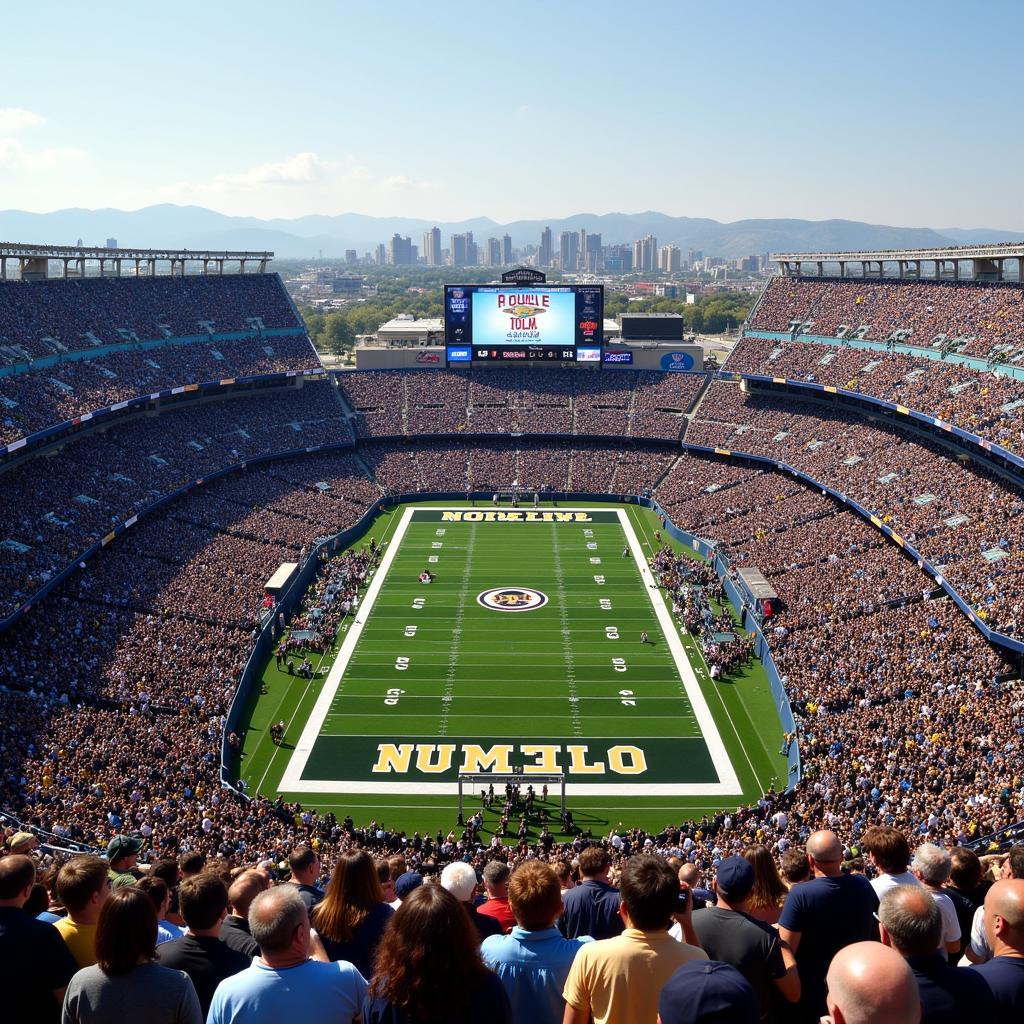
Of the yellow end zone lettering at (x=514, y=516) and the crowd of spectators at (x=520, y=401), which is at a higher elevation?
the crowd of spectators at (x=520, y=401)

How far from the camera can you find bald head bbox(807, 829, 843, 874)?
615 cm

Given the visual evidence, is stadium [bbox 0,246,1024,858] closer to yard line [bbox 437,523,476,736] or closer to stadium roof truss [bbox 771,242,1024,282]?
yard line [bbox 437,523,476,736]

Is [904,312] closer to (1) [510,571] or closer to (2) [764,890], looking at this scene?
(1) [510,571]

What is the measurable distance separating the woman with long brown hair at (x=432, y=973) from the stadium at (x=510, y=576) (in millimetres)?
14825

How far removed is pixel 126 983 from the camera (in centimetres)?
425

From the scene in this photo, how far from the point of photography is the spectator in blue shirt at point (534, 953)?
451 cm

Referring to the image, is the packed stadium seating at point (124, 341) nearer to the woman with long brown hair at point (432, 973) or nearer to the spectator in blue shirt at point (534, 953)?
the spectator in blue shirt at point (534, 953)

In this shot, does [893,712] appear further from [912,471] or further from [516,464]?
[516,464]

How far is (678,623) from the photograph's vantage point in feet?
118

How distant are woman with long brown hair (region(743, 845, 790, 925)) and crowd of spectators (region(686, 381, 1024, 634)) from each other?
2313cm

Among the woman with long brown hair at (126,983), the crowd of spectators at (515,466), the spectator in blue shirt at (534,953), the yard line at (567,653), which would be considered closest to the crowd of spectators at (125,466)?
the crowd of spectators at (515,466)

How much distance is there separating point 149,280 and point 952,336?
150 ft

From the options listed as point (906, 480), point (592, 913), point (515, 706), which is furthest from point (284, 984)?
point (906, 480)

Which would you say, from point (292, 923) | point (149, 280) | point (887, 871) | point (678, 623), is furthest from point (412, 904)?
point (149, 280)
